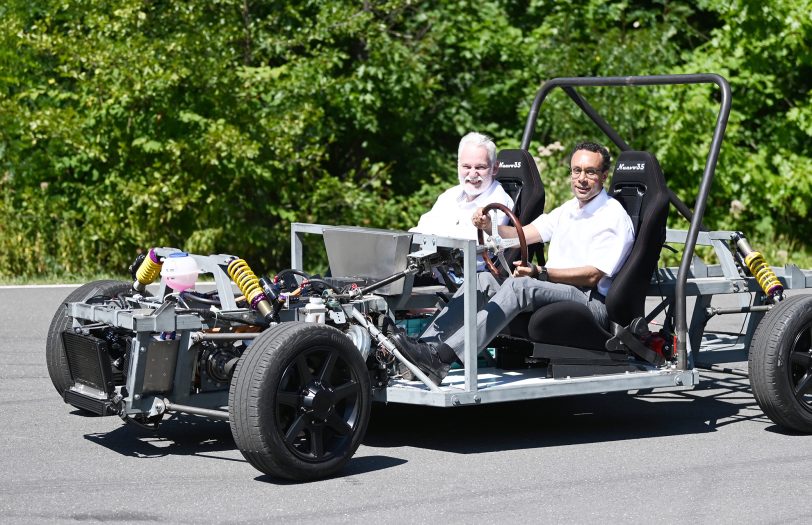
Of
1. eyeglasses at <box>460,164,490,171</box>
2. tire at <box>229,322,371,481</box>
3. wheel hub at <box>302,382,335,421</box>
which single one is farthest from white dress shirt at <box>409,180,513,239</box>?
wheel hub at <box>302,382,335,421</box>

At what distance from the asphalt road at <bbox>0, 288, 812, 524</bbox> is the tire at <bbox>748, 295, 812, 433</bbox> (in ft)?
0.51

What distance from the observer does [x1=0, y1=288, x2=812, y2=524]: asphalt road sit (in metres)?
5.75

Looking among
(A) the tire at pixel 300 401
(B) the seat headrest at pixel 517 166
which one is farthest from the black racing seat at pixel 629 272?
(A) the tire at pixel 300 401

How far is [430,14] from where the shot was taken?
17.1 metres

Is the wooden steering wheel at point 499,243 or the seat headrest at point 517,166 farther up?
the seat headrest at point 517,166

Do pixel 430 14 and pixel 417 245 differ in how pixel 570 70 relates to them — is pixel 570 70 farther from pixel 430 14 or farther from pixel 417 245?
pixel 417 245

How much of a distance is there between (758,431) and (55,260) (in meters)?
9.36

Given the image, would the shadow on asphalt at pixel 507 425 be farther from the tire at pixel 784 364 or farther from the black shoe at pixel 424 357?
the black shoe at pixel 424 357

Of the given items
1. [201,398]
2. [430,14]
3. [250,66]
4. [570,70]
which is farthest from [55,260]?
[201,398]

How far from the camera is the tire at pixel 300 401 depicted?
19.8ft

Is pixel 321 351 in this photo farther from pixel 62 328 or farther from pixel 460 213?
pixel 460 213

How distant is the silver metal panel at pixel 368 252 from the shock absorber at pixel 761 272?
2089 millimetres

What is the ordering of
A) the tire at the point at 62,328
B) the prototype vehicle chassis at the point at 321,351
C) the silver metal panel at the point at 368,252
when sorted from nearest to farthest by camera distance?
the prototype vehicle chassis at the point at 321,351, the silver metal panel at the point at 368,252, the tire at the point at 62,328

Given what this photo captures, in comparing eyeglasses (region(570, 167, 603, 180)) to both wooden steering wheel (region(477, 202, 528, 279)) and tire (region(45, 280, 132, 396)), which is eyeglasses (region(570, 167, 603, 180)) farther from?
tire (region(45, 280, 132, 396))
